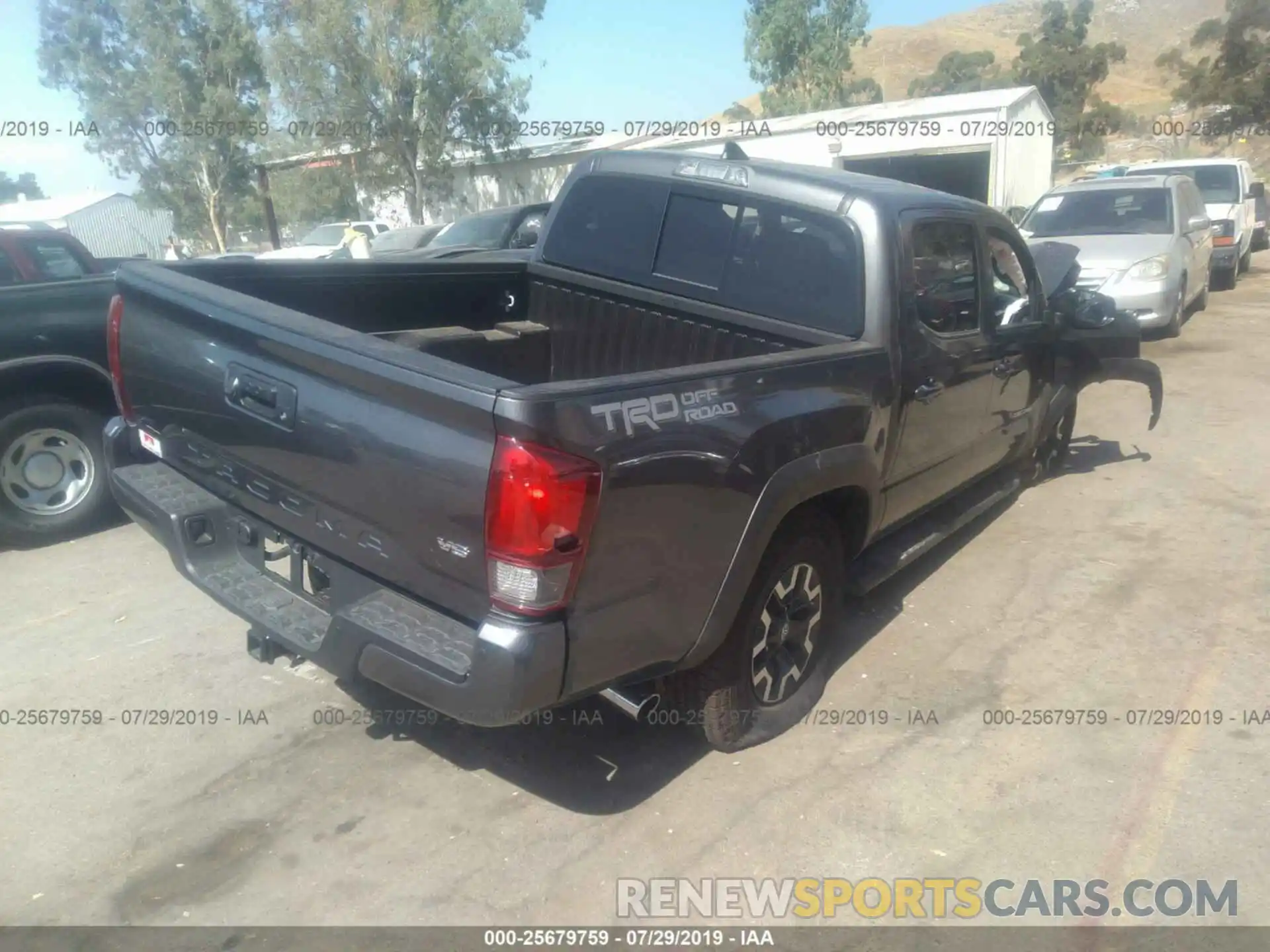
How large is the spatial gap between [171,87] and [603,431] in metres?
36.8

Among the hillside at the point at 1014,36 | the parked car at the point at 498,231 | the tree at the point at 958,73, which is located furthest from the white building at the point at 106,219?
the hillside at the point at 1014,36

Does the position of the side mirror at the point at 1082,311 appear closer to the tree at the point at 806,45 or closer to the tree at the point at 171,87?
the tree at the point at 171,87

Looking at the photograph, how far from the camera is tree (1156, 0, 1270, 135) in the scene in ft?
135

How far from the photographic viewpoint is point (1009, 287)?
541 centimetres

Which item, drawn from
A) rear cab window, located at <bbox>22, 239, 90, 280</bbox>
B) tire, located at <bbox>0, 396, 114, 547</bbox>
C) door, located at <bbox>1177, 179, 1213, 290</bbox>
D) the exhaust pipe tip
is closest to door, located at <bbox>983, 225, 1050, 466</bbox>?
the exhaust pipe tip

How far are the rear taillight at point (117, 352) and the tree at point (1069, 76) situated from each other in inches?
2186

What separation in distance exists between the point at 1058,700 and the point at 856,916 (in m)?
1.62

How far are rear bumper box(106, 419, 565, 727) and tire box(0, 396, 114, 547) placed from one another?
196cm

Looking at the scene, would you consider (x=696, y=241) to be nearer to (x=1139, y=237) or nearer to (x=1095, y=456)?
(x=1095, y=456)

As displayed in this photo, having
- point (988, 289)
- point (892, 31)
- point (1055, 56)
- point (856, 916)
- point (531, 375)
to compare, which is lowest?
point (856, 916)

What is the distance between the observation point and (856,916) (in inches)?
116

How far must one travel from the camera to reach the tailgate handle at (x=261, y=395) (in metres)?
3.03

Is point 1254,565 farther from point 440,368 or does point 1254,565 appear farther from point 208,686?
point 208,686

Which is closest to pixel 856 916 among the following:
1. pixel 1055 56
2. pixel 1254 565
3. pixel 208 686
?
pixel 208 686
